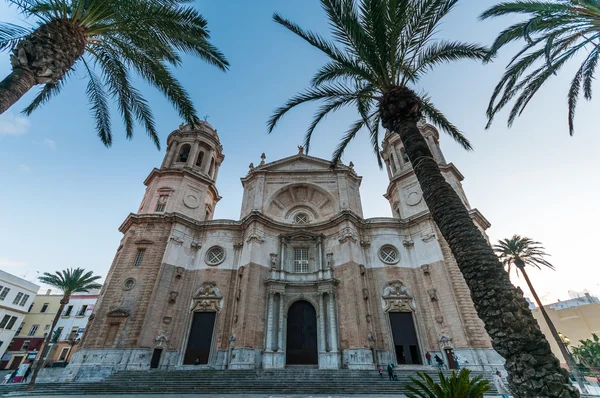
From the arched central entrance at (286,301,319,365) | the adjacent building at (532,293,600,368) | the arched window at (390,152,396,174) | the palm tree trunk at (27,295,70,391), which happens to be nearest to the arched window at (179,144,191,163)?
the palm tree trunk at (27,295,70,391)

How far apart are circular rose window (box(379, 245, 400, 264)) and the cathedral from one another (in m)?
0.08

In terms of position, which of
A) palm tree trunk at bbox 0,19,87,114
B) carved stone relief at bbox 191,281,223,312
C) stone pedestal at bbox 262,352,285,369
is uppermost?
palm tree trunk at bbox 0,19,87,114

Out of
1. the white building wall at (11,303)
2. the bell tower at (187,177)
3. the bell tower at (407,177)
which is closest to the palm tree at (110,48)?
the bell tower at (187,177)

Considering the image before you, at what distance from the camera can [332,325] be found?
18953 mm

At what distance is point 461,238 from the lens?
18.9ft

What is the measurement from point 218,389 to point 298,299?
844cm

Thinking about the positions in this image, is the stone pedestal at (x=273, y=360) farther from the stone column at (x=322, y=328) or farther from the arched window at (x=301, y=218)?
the arched window at (x=301, y=218)

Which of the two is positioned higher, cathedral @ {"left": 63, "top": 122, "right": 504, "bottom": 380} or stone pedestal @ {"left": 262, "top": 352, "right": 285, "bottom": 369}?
cathedral @ {"left": 63, "top": 122, "right": 504, "bottom": 380}

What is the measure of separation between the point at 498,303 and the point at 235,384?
13351 millimetres

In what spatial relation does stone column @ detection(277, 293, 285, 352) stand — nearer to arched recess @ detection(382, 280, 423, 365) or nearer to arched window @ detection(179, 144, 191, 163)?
arched recess @ detection(382, 280, 423, 365)

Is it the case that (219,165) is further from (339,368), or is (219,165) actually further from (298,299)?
(339,368)

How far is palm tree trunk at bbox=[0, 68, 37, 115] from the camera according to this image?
584cm

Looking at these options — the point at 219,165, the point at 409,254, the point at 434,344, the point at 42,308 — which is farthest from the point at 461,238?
the point at 42,308

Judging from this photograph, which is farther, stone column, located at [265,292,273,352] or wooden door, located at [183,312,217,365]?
wooden door, located at [183,312,217,365]
